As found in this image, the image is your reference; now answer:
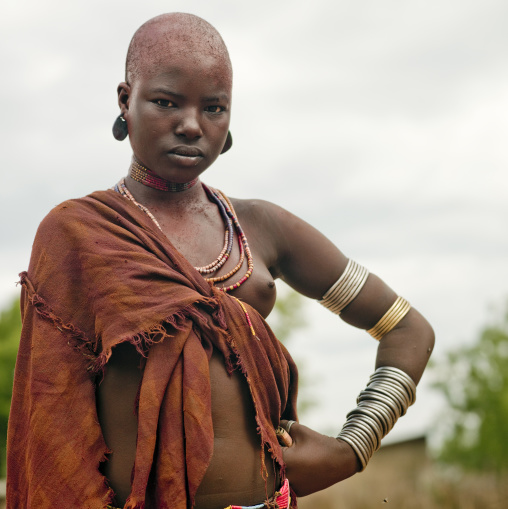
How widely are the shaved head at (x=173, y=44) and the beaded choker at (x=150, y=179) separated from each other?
36cm

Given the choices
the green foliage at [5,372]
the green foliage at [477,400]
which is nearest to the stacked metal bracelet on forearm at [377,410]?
the green foliage at [5,372]

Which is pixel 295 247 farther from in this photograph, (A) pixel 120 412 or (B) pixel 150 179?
(A) pixel 120 412

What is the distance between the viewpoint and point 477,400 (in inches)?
1377

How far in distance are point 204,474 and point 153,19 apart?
1.88 m

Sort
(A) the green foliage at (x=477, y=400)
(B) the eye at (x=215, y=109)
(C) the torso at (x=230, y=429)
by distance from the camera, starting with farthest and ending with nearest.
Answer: (A) the green foliage at (x=477, y=400) < (B) the eye at (x=215, y=109) < (C) the torso at (x=230, y=429)

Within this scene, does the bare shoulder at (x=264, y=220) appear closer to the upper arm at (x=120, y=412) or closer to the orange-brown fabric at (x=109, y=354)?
the orange-brown fabric at (x=109, y=354)

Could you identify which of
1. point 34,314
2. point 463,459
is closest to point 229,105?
point 34,314

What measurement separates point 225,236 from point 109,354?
2.93ft

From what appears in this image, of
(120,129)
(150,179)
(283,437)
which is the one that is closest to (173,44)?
(120,129)

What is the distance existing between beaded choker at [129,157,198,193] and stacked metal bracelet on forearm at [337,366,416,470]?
1.26 m

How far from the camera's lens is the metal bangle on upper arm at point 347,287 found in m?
3.65

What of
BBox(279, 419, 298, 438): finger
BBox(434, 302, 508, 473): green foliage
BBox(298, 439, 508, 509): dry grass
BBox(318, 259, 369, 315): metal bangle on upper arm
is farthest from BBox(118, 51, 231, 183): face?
BBox(434, 302, 508, 473): green foliage

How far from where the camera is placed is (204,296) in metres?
2.91

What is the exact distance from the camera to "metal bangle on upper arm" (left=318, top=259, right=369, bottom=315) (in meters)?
3.65
